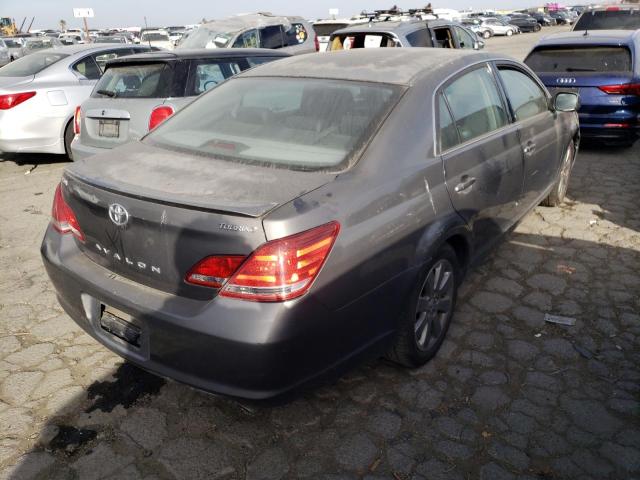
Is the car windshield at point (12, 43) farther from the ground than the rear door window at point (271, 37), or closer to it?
closer to it

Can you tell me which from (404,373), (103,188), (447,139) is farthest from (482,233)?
(103,188)

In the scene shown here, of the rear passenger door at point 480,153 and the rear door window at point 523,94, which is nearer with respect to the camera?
the rear passenger door at point 480,153

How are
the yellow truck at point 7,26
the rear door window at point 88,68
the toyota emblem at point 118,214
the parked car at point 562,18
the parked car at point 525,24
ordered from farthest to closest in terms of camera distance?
the parked car at point 562,18 → the yellow truck at point 7,26 → the parked car at point 525,24 → the rear door window at point 88,68 → the toyota emblem at point 118,214

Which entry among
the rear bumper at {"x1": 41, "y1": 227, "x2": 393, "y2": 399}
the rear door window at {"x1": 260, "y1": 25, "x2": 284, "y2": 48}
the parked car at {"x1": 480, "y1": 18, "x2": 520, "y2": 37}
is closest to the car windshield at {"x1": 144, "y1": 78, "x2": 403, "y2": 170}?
the rear bumper at {"x1": 41, "y1": 227, "x2": 393, "y2": 399}

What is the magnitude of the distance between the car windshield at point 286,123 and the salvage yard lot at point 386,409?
3.82 feet

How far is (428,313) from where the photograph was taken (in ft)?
9.80

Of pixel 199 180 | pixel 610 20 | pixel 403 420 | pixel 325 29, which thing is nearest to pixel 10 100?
pixel 199 180

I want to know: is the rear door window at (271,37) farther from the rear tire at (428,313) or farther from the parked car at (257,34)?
the rear tire at (428,313)

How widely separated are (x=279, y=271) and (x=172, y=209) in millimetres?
500

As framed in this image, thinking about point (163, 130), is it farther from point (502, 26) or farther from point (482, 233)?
point (502, 26)

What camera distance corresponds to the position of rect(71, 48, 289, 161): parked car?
5215 millimetres

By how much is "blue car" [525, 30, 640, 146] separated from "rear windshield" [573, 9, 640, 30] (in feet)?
17.5

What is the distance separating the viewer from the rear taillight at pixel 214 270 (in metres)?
2.09

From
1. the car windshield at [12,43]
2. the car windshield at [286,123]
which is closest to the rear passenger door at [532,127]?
the car windshield at [286,123]
